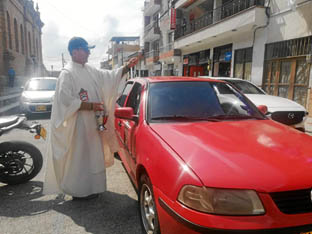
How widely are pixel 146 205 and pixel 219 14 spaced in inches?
620

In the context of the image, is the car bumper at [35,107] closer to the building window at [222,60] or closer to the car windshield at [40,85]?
the car windshield at [40,85]

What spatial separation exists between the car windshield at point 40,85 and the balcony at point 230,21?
943 centimetres

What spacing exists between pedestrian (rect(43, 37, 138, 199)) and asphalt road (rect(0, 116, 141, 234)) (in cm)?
18

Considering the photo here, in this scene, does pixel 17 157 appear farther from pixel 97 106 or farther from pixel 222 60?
pixel 222 60

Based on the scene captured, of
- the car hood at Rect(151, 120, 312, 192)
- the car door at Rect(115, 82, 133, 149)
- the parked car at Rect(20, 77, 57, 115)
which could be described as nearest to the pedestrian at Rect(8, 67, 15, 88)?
the parked car at Rect(20, 77, 57, 115)

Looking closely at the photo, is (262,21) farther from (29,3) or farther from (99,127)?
(29,3)

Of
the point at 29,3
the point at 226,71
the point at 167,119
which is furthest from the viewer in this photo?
the point at 29,3

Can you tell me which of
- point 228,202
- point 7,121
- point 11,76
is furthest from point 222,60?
point 11,76

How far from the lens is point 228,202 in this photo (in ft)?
4.62

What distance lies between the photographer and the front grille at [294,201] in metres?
1.40

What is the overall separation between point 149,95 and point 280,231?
1757 mm

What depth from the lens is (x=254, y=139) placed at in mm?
1933

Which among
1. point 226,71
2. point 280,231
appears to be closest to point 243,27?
point 226,71

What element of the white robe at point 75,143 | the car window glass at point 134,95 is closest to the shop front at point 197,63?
the car window glass at point 134,95
